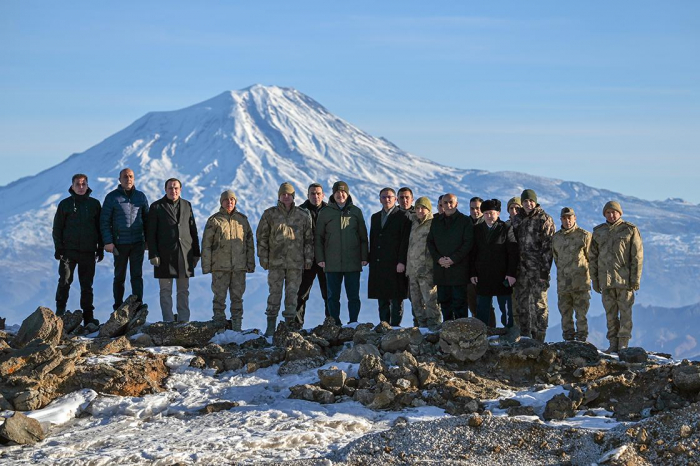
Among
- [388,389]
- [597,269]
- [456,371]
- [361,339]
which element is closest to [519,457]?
[388,389]

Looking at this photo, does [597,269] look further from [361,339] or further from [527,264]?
[361,339]

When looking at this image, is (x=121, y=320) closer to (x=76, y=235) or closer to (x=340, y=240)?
(x=76, y=235)

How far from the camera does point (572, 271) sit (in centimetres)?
1259

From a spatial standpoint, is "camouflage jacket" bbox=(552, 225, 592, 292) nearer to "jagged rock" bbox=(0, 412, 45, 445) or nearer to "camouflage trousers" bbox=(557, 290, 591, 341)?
"camouflage trousers" bbox=(557, 290, 591, 341)

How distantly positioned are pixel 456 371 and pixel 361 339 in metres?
1.29

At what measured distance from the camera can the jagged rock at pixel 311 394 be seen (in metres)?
10.2

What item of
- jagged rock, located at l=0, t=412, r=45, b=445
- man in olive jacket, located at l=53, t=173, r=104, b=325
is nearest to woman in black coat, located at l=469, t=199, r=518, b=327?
man in olive jacket, located at l=53, t=173, r=104, b=325

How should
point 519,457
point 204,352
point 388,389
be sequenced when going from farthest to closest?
point 204,352
point 388,389
point 519,457

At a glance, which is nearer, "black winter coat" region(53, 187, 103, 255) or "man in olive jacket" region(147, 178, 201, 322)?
"man in olive jacket" region(147, 178, 201, 322)

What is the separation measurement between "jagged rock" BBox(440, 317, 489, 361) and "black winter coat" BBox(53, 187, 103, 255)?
15.9ft

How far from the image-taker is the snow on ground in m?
8.80

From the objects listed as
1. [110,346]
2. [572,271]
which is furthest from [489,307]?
[110,346]

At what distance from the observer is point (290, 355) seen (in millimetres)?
11375

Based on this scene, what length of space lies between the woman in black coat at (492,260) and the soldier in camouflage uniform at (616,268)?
1.01 metres
